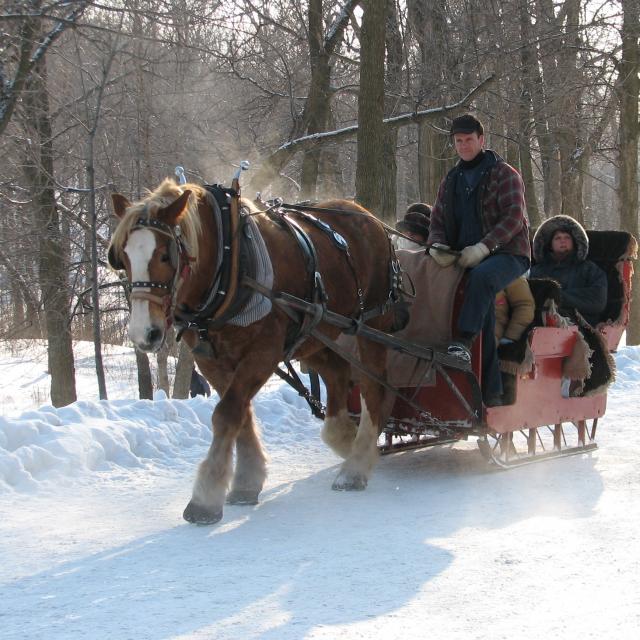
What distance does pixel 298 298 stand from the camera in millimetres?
5078

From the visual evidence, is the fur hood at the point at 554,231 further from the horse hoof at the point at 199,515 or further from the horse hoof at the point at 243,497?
the horse hoof at the point at 199,515

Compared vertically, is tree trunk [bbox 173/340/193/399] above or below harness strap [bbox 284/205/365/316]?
below

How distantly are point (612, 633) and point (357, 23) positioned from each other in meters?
11.7

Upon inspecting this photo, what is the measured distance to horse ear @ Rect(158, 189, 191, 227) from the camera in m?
4.41


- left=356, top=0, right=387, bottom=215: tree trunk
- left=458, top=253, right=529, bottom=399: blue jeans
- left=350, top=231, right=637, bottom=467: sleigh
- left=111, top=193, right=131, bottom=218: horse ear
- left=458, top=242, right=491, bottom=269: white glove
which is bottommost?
left=350, top=231, right=637, bottom=467: sleigh

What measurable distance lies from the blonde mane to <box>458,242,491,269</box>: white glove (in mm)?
1904

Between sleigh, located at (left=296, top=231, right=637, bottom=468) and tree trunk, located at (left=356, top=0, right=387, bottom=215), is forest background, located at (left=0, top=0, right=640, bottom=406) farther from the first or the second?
sleigh, located at (left=296, top=231, right=637, bottom=468)

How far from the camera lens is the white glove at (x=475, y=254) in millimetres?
5805

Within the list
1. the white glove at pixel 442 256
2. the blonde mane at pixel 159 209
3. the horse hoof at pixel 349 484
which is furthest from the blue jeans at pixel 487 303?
the blonde mane at pixel 159 209

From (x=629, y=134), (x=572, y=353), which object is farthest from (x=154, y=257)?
(x=629, y=134)

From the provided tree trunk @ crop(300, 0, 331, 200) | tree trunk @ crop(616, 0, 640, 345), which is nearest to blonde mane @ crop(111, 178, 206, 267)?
tree trunk @ crop(300, 0, 331, 200)

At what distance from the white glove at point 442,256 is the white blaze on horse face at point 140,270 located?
2.34 m

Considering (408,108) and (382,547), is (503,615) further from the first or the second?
(408,108)

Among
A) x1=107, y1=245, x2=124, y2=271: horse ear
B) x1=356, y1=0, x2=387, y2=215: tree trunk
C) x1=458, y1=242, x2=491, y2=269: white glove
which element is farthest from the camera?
x1=356, y1=0, x2=387, y2=215: tree trunk
